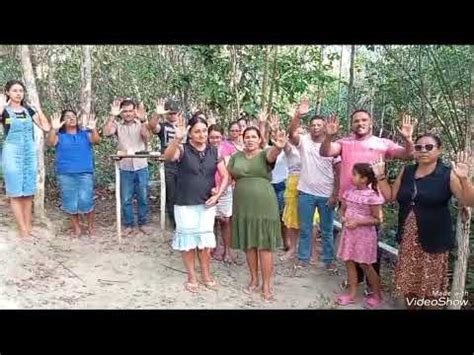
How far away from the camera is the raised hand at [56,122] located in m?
3.00

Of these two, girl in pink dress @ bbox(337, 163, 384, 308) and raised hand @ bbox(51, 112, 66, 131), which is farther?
raised hand @ bbox(51, 112, 66, 131)

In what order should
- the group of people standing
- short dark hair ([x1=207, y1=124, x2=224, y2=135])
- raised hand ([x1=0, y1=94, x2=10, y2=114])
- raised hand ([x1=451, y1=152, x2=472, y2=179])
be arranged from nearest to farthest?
raised hand ([x1=451, y1=152, x2=472, y2=179]) → the group of people standing → raised hand ([x1=0, y1=94, x2=10, y2=114]) → short dark hair ([x1=207, y1=124, x2=224, y2=135])

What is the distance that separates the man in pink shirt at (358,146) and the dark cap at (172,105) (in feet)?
2.30

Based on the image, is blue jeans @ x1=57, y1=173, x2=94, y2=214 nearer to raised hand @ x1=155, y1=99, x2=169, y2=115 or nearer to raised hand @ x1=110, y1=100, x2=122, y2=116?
raised hand @ x1=110, y1=100, x2=122, y2=116

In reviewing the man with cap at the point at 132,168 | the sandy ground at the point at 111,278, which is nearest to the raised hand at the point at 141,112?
the man with cap at the point at 132,168

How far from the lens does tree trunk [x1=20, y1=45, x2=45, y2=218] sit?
296 centimetres

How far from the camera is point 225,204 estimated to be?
119 inches

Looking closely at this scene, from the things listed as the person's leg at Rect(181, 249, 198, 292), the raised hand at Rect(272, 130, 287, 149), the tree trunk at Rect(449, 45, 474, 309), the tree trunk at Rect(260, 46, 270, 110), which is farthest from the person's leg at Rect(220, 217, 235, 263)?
the tree trunk at Rect(449, 45, 474, 309)

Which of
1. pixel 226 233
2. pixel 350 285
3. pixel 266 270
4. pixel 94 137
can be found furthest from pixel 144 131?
pixel 350 285

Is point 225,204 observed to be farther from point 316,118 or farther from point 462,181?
point 462,181
